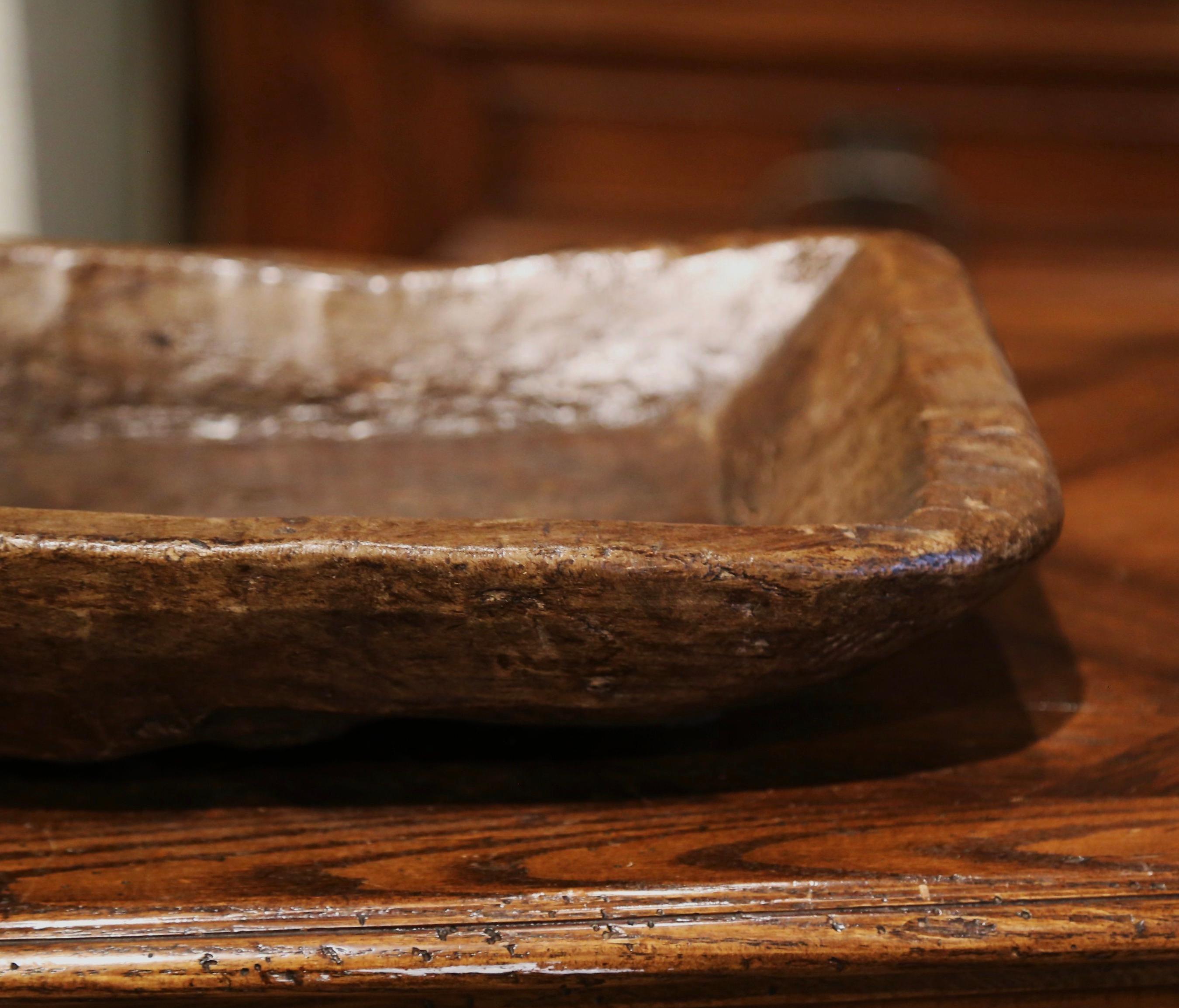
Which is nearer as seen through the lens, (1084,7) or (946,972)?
(946,972)

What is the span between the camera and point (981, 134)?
1.84m

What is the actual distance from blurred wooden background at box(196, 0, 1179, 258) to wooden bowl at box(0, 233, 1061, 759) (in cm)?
93

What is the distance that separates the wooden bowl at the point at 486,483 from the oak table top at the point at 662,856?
0.05 meters

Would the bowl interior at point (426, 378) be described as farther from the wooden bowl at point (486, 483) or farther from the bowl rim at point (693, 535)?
the bowl rim at point (693, 535)

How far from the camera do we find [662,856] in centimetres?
62

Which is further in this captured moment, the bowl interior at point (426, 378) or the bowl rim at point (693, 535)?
the bowl interior at point (426, 378)

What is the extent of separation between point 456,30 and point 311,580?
54.4 inches

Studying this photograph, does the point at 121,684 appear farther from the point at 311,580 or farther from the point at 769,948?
the point at 769,948

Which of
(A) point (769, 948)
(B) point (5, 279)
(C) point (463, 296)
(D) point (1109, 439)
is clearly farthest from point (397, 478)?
(D) point (1109, 439)

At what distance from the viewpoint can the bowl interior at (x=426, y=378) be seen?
859 mm

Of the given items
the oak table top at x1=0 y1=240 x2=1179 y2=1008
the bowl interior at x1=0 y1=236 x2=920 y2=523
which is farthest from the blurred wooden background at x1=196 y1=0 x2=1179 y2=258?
the oak table top at x1=0 y1=240 x2=1179 y2=1008

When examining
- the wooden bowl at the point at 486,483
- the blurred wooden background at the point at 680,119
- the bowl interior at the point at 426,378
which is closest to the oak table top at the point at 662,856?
the wooden bowl at the point at 486,483

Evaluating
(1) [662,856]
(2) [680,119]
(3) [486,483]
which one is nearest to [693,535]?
(1) [662,856]

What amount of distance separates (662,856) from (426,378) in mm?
427
